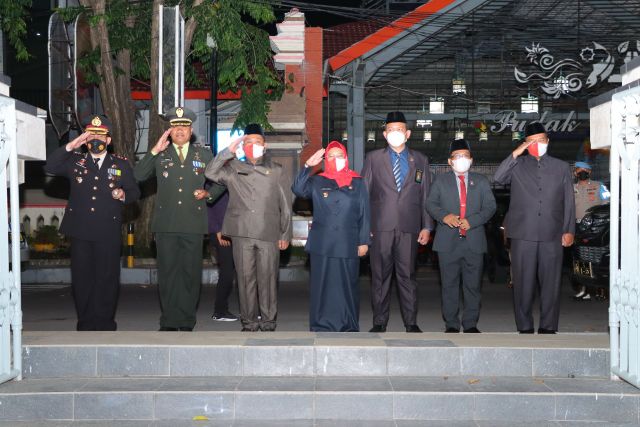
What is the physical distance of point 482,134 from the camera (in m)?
33.4

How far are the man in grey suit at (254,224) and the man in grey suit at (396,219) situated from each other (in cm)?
91

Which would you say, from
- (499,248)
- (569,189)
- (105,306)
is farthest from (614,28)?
(105,306)

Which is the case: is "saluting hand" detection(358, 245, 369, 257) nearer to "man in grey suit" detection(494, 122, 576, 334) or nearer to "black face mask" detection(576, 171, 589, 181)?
"man in grey suit" detection(494, 122, 576, 334)

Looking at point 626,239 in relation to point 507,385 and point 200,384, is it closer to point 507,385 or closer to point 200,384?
point 507,385

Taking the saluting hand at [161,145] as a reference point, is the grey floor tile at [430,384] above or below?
below

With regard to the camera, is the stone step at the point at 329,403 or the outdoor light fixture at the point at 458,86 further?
the outdoor light fixture at the point at 458,86

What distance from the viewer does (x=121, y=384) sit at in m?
6.83

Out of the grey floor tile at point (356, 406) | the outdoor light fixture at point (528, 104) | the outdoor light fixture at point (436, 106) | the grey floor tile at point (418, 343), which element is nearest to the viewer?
the grey floor tile at point (356, 406)

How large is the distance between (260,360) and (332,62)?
20.7 meters

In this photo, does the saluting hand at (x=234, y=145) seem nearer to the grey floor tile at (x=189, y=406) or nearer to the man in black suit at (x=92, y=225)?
the man in black suit at (x=92, y=225)

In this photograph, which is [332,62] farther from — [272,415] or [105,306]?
[272,415]

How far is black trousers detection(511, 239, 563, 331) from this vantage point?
894 centimetres

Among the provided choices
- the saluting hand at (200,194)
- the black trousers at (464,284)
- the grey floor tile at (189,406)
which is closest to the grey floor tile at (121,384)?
the grey floor tile at (189,406)

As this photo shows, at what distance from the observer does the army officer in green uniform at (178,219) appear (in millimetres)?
9258
